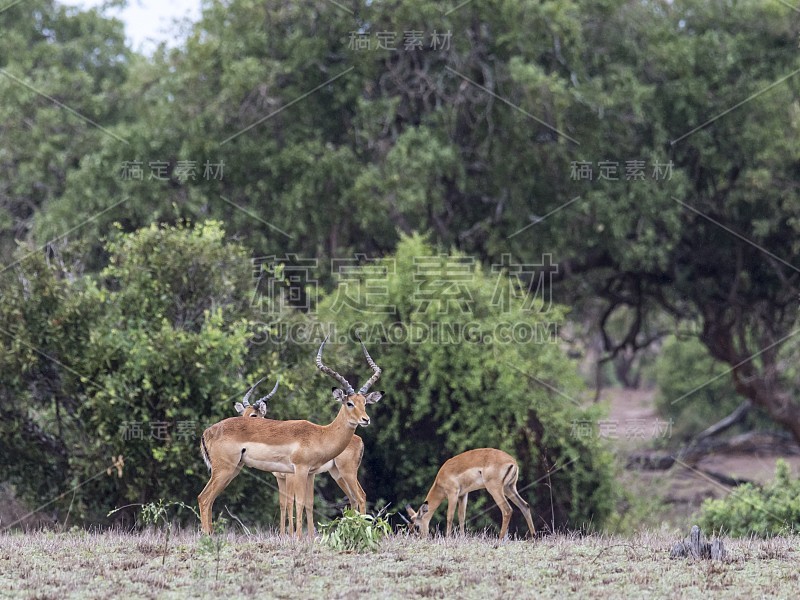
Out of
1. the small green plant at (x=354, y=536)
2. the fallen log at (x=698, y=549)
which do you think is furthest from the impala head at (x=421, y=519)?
the fallen log at (x=698, y=549)

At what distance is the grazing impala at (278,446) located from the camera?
Result: 11156 millimetres

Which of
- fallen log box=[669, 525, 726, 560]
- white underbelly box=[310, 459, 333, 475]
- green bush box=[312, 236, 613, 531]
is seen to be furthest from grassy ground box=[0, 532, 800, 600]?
green bush box=[312, 236, 613, 531]

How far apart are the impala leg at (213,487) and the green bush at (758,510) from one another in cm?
708

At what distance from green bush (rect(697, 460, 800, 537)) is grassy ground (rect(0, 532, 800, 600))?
4241 millimetres

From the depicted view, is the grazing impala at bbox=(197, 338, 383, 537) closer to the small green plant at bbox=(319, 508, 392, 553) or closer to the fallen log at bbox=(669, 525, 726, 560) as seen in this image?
the small green plant at bbox=(319, 508, 392, 553)

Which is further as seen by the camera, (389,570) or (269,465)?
(269,465)

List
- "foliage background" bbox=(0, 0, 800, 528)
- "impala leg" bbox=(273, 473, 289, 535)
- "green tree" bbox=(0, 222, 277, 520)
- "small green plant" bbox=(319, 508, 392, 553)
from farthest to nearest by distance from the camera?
"foliage background" bbox=(0, 0, 800, 528) → "green tree" bbox=(0, 222, 277, 520) → "impala leg" bbox=(273, 473, 289, 535) → "small green plant" bbox=(319, 508, 392, 553)

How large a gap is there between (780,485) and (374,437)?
6035 millimetres

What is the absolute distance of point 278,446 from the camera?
11172mm

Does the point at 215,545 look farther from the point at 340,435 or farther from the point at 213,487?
the point at 340,435

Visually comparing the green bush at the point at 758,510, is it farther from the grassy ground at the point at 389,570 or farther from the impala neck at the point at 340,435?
the impala neck at the point at 340,435

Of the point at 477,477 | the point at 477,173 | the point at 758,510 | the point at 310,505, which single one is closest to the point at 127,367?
the point at 310,505

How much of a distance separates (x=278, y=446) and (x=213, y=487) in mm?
718

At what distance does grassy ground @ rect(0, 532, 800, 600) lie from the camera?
28.8 ft
